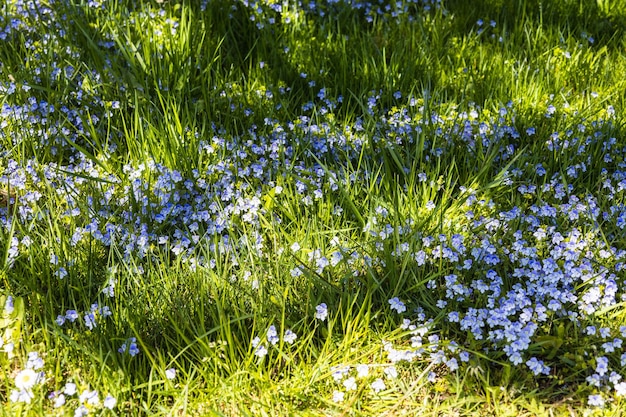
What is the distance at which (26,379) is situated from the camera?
248 centimetres

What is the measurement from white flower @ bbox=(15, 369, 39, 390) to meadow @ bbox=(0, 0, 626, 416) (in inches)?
0.5

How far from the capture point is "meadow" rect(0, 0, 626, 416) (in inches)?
104

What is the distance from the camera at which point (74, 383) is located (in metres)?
2.56

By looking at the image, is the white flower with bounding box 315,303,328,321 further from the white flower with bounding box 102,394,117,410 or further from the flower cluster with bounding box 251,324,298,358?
the white flower with bounding box 102,394,117,410

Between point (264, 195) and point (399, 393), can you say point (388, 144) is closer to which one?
point (264, 195)

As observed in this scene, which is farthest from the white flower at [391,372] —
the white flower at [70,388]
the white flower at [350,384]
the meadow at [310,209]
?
the white flower at [70,388]

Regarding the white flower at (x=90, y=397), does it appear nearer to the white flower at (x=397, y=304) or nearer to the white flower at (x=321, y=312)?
the white flower at (x=321, y=312)

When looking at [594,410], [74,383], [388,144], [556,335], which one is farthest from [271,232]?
[594,410]

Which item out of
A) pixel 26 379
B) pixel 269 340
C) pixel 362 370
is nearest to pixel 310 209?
pixel 269 340

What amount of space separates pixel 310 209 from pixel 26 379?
149 centimetres

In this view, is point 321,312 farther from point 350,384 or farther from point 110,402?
point 110,402

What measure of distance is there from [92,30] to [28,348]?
2314 mm

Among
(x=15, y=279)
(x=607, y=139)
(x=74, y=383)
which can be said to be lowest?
(x=74, y=383)

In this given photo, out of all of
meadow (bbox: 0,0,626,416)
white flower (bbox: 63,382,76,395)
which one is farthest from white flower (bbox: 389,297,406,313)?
white flower (bbox: 63,382,76,395)
